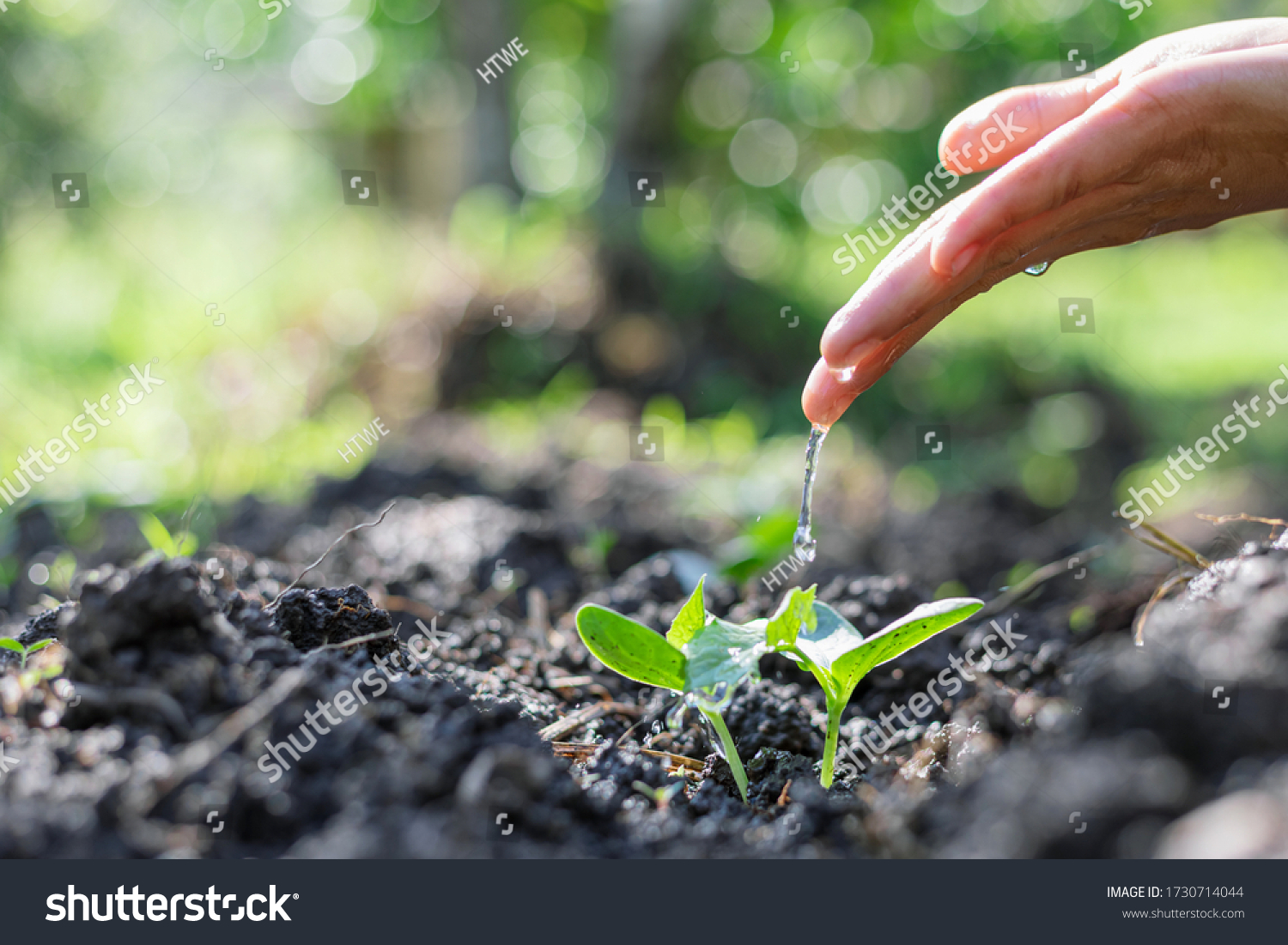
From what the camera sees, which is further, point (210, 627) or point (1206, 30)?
Result: point (1206, 30)

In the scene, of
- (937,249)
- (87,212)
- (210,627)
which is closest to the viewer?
(210,627)

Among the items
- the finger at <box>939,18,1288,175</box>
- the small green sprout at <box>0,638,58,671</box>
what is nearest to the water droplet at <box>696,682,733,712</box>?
the small green sprout at <box>0,638,58,671</box>

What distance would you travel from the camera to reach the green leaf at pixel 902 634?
3.65ft

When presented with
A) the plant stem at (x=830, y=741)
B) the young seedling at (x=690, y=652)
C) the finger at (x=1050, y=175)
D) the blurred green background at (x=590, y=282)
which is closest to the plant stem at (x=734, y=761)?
the young seedling at (x=690, y=652)

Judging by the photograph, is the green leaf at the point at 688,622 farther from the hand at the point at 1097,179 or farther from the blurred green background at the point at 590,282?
the blurred green background at the point at 590,282

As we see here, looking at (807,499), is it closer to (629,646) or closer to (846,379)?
(846,379)

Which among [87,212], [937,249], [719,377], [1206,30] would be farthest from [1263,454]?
[87,212]

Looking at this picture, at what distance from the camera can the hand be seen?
1.33 metres

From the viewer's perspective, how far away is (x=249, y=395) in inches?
179

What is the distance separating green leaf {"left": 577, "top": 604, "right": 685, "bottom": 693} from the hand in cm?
55

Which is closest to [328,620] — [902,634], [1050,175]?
[902,634]

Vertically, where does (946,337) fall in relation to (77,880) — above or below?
below

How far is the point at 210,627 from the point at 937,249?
44.0 inches

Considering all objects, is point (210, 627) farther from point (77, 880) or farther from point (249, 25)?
point (249, 25)
